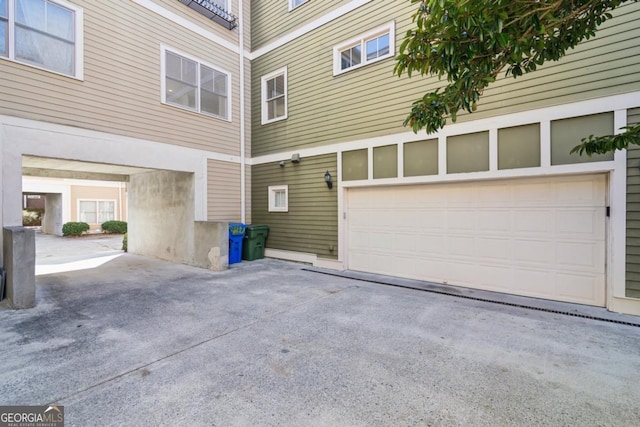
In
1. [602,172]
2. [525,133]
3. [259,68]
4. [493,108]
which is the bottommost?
[602,172]

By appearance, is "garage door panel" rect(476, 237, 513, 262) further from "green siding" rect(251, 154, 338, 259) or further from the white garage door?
"green siding" rect(251, 154, 338, 259)

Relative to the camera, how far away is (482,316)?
3896mm

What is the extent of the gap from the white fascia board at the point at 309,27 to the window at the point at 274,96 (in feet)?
2.52

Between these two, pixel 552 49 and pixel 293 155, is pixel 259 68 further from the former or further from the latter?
pixel 552 49

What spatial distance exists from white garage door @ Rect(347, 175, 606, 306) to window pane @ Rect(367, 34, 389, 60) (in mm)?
2903

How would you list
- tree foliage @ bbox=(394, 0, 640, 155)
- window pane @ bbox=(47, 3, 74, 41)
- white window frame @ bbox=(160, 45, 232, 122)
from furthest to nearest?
1. white window frame @ bbox=(160, 45, 232, 122)
2. window pane @ bbox=(47, 3, 74, 41)
3. tree foliage @ bbox=(394, 0, 640, 155)

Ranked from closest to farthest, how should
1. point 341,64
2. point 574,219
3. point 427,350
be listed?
point 427,350
point 574,219
point 341,64

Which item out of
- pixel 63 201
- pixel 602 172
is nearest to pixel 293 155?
pixel 602 172

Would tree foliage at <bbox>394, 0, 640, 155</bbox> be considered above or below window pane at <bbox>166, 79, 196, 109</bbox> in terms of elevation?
below

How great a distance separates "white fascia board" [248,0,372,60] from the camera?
653 centimetres

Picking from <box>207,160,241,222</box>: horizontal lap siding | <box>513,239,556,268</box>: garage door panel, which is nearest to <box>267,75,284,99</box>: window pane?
<box>207,160,241,222</box>: horizontal lap siding

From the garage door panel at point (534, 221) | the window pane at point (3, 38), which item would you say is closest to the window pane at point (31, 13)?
the window pane at point (3, 38)

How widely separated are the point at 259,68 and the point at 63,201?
1524 centimetres

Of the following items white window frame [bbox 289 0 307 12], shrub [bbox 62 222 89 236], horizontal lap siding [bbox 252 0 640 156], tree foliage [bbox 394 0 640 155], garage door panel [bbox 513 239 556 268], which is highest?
white window frame [bbox 289 0 307 12]
